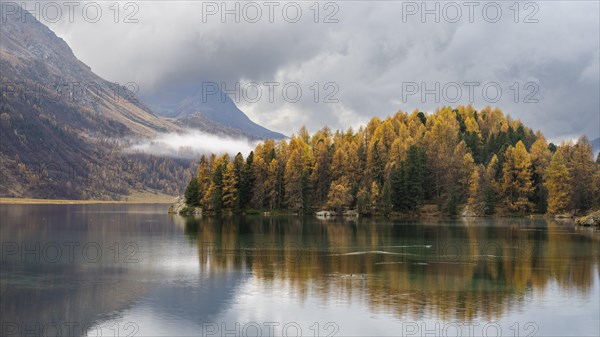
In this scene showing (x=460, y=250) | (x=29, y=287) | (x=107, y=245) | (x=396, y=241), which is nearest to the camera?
(x=29, y=287)

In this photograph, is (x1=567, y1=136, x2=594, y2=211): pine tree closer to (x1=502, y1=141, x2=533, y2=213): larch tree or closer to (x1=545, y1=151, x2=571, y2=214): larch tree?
(x1=545, y1=151, x2=571, y2=214): larch tree

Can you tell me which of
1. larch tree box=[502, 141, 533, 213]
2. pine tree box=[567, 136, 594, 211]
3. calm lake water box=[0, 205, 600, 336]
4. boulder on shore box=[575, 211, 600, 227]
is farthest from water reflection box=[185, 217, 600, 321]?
larch tree box=[502, 141, 533, 213]

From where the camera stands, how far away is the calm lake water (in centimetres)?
4181

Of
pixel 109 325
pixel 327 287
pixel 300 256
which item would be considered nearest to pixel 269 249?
pixel 300 256

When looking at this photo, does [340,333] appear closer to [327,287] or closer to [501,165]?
[327,287]

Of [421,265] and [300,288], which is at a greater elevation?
[421,265]

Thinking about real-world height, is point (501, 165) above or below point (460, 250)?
above

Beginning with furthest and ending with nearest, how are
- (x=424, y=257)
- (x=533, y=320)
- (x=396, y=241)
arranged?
(x=396, y=241) → (x=424, y=257) → (x=533, y=320)

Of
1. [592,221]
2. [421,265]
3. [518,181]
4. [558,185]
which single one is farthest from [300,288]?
[518,181]

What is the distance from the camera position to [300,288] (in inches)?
2143

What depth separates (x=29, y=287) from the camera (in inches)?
2117

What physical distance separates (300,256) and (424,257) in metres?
15.6

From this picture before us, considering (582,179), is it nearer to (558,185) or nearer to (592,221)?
(558,185)

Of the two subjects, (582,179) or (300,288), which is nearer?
(300,288)
